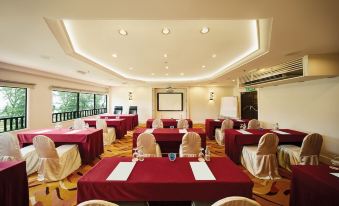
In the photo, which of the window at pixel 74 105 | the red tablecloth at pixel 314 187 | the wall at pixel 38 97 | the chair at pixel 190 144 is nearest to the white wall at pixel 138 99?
the window at pixel 74 105

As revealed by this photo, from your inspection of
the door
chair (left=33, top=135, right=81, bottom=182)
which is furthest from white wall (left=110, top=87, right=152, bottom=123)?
chair (left=33, top=135, right=81, bottom=182)

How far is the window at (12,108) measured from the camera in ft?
16.2

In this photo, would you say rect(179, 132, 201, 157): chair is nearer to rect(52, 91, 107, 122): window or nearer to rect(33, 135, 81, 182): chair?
rect(33, 135, 81, 182): chair

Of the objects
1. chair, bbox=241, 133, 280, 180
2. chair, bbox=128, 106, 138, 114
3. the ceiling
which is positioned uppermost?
the ceiling

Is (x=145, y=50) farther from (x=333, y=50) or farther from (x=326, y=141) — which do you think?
(x=326, y=141)

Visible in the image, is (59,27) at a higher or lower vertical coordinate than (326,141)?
higher

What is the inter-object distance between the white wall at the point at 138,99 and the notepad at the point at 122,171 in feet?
30.4

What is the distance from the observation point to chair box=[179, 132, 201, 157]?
10.7ft

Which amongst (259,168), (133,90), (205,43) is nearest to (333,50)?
(205,43)

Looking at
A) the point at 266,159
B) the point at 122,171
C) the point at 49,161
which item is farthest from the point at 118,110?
the point at 122,171

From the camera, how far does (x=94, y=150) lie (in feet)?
14.3

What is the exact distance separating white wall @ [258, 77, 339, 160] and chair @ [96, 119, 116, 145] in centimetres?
560

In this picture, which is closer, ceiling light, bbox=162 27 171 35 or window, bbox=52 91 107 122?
ceiling light, bbox=162 27 171 35

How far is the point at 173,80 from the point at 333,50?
7236 mm
